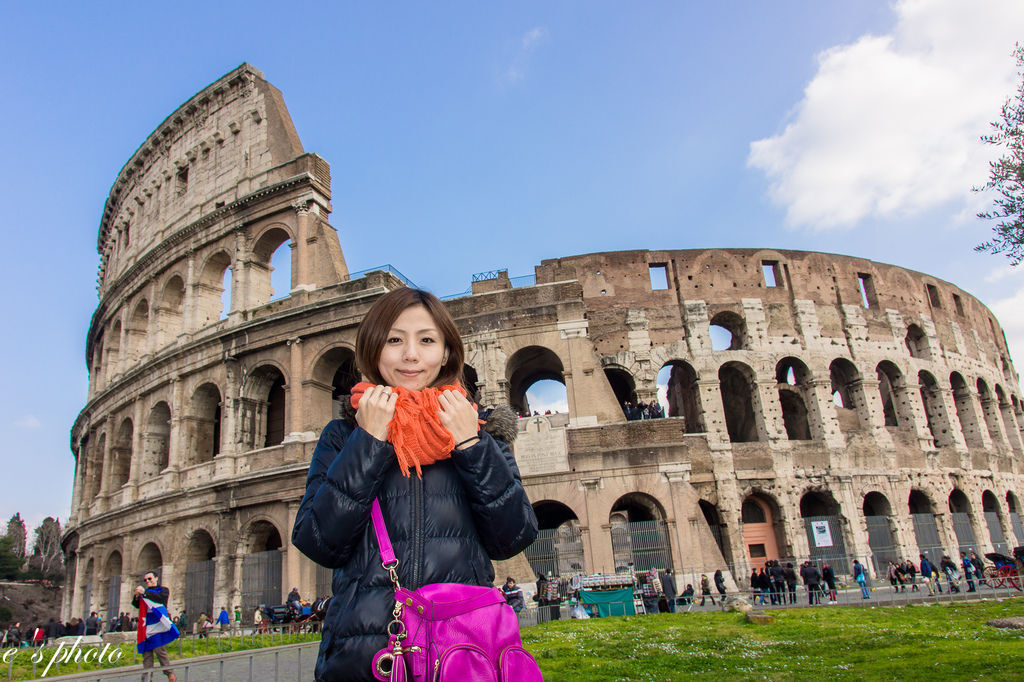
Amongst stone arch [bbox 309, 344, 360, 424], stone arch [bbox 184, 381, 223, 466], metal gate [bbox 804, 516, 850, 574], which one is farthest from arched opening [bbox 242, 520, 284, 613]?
metal gate [bbox 804, 516, 850, 574]

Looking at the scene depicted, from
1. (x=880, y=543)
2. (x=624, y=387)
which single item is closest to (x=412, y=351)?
(x=624, y=387)

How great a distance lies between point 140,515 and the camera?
Result: 19.2 meters

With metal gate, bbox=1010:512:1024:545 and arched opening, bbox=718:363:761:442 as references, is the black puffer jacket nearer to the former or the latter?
arched opening, bbox=718:363:761:442

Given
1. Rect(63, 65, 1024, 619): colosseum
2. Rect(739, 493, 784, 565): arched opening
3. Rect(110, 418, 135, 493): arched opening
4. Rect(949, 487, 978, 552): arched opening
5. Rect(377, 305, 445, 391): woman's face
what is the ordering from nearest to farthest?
Rect(377, 305, 445, 391): woman's face, Rect(63, 65, 1024, 619): colosseum, Rect(739, 493, 784, 565): arched opening, Rect(949, 487, 978, 552): arched opening, Rect(110, 418, 135, 493): arched opening

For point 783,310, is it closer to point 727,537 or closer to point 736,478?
point 736,478

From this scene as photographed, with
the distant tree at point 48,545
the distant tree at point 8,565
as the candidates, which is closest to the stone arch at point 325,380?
the distant tree at point 8,565

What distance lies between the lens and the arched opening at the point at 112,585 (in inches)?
747

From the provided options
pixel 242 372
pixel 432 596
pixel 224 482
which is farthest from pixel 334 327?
pixel 432 596

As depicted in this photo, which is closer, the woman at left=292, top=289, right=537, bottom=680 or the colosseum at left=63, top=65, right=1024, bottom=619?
the woman at left=292, top=289, right=537, bottom=680

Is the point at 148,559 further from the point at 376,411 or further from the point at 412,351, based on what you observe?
the point at 376,411

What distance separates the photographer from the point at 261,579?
1634 centimetres

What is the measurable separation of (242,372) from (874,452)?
19.4 metres

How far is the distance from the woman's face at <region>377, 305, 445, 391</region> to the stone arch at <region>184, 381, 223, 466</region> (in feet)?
61.8

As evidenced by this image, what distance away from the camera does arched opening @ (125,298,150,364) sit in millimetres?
22938
